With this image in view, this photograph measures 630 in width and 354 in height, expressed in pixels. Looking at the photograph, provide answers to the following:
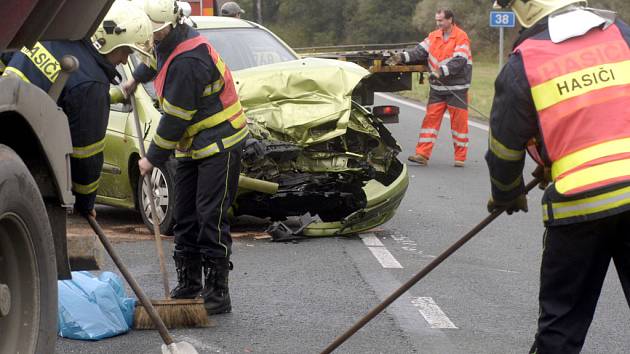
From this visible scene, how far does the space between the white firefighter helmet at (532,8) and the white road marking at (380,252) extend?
3.85 metres

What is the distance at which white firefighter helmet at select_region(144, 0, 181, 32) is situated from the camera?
6461mm

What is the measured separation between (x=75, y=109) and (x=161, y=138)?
4.30ft

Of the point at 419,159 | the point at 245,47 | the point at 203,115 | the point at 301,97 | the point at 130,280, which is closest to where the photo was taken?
the point at 130,280

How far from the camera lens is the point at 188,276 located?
271 inches

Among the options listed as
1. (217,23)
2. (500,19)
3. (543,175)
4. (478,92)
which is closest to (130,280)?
(543,175)

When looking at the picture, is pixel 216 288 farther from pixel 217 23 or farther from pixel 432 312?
pixel 217 23

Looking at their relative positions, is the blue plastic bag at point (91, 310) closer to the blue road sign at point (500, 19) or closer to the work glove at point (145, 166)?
the work glove at point (145, 166)

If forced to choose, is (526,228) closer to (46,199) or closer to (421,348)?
(421,348)

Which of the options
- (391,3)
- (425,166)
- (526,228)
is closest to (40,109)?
(526,228)

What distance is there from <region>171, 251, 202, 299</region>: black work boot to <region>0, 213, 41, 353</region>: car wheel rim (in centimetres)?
260

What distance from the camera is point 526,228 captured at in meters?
9.97

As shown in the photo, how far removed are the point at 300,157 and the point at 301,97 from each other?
586mm

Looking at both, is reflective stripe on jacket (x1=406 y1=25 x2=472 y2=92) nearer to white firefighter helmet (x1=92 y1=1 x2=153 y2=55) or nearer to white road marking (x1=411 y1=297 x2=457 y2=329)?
white road marking (x1=411 y1=297 x2=457 y2=329)

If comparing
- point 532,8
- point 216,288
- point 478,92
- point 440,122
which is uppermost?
point 532,8
